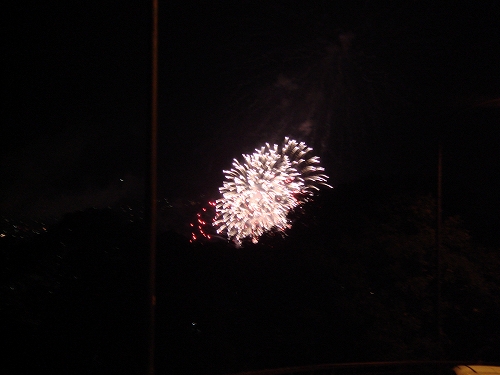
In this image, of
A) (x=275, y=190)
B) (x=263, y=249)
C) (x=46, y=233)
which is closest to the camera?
(x=263, y=249)

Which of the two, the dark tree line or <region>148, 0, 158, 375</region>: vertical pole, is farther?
the dark tree line

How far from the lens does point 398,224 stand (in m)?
22.1

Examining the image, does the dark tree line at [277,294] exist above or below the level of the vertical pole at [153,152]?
below

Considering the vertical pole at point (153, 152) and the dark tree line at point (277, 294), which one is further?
the dark tree line at point (277, 294)

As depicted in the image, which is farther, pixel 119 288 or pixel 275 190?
pixel 275 190

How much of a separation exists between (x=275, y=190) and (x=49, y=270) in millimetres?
10455

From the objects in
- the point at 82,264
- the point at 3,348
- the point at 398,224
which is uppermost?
the point at 398,224

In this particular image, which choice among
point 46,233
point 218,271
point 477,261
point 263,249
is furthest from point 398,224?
point 46,233

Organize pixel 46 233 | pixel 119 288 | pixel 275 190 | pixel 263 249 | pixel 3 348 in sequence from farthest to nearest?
pixel 275 190
pixel 46 233
pixel 263 249
pixel 119 288
pixel 3 348

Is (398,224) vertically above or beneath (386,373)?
above

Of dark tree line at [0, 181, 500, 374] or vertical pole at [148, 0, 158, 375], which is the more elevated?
vertical pole at [148, 0, 158, 375]

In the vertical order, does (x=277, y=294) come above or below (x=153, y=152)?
below

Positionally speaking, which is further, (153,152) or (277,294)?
(277,294)

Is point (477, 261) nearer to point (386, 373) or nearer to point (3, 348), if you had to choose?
point (386, 373)
